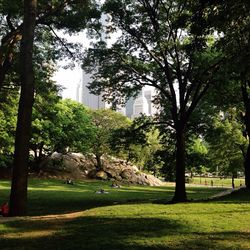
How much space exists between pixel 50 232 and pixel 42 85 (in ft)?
44.7

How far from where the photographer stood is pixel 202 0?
1035cm

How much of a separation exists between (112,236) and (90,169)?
5312 centimetres

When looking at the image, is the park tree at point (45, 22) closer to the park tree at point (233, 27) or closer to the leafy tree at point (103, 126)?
the park tree at point (233, 27)

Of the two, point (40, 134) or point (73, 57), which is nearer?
point (73, 57)

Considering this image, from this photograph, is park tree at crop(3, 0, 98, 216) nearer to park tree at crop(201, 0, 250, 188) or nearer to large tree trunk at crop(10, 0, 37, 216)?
large tree trunk at crop(10, 0, 37, 216)

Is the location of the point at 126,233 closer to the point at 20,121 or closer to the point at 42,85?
the point at 20,121

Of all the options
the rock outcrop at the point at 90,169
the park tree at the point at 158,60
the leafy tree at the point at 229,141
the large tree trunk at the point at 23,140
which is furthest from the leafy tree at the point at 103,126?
the large tree trunk at the point at 23,140

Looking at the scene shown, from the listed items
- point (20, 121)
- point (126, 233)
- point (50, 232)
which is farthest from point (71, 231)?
point (20, 121)

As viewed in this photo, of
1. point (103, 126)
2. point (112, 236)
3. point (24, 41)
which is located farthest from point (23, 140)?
point (103, 126)

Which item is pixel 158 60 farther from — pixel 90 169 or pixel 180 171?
pixel 90 169

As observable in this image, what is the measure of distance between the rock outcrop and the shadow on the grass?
148 feet

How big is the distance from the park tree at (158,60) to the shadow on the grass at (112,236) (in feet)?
38.0

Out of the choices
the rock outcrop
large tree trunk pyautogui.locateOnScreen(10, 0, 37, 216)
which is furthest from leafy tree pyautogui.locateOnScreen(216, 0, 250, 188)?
the rock outcrop

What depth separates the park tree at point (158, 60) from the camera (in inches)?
891
